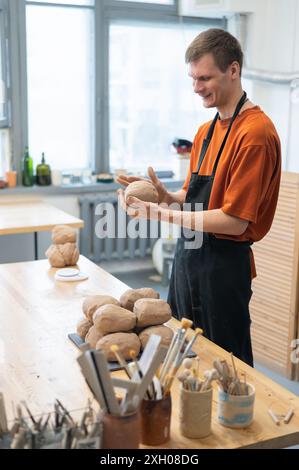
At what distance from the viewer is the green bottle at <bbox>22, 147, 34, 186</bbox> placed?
4867 mm

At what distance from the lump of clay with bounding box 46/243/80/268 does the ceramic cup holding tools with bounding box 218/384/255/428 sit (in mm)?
1427

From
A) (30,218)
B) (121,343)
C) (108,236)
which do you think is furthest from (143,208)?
(108,236)

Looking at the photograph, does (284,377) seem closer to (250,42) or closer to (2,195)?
(2,195)

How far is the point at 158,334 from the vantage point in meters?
1.74

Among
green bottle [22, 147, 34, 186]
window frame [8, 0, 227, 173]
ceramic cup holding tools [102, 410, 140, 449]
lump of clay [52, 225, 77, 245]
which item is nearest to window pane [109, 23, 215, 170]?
window frame [8, 0, 227, 173]

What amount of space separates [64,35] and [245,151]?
340cm

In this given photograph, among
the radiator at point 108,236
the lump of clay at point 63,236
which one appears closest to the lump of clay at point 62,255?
the lump of clay at point 63,236

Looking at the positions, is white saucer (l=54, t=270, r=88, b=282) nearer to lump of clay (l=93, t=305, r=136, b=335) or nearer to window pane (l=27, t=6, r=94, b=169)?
lump of clay (l=93, t=305, r=136, b=335)

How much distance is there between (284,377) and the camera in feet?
11.9

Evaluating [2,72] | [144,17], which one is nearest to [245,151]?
[2,72]

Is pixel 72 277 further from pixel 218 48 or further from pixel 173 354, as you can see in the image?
pixel 173 354

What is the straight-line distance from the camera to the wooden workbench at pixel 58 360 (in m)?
1.42

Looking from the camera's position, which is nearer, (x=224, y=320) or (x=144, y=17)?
(x=224, y=320)

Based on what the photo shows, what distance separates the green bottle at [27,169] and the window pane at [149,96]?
862 millimetres
